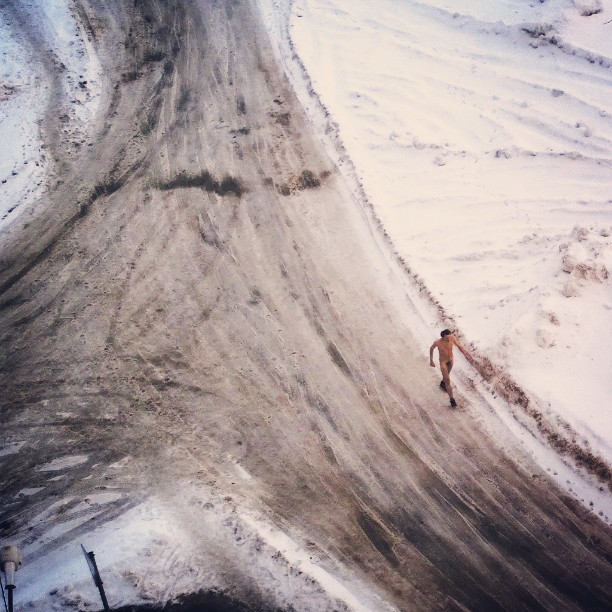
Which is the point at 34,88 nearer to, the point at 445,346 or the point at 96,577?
the point at 445,346

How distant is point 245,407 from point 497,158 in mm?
7802

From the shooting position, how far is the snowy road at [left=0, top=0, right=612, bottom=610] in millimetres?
6371

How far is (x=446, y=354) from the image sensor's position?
7727 millimetres

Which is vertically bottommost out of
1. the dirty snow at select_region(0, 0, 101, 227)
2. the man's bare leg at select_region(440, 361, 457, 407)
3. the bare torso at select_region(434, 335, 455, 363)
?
the man's bare leg at select_region(440, 361, 457, 407)

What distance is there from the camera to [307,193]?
1094 centimetres

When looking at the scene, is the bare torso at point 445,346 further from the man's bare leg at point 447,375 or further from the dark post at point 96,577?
the dark post at point 96,577

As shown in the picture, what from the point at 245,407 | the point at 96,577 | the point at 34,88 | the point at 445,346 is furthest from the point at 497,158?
the point at 34,88

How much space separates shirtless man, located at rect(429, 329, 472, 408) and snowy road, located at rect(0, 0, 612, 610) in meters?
0.24

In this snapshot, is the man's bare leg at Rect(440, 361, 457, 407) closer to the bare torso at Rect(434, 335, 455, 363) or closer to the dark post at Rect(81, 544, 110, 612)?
the bare torso at Rect(434, 335, 455, 363)

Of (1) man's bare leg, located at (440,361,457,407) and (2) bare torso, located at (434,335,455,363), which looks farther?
(1) man's bare leg, located at (440,361,457,407)

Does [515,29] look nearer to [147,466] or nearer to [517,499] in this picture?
[517,499]

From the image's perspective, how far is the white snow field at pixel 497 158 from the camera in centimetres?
846

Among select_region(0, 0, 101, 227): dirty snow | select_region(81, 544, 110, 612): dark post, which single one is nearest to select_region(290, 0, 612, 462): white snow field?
select_region(0, 0, 101, 227): dirty snow

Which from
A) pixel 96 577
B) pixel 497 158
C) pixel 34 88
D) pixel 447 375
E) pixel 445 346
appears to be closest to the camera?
pixel 96 577
